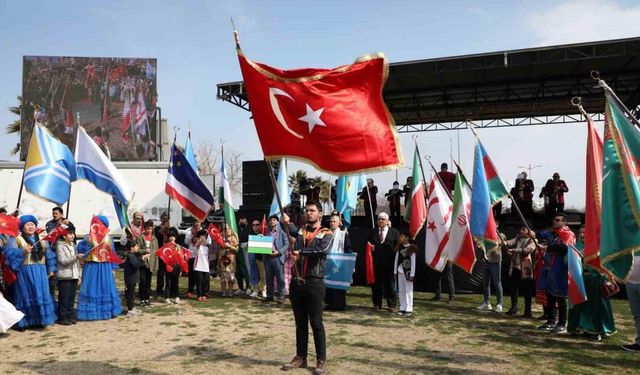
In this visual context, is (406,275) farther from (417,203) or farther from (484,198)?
(417,203)

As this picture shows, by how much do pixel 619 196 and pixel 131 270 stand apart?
327 inches

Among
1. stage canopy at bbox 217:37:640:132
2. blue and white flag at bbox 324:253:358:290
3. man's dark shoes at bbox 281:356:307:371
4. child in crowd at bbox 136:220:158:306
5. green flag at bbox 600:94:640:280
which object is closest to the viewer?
green flag at bbox 600:94:640:280

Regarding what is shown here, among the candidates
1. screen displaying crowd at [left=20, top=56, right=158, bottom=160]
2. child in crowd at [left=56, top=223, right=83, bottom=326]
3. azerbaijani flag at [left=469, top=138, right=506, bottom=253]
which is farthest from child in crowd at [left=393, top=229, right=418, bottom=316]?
screen displaying crowd at [left=20, top=56, right=158, bottom=160]

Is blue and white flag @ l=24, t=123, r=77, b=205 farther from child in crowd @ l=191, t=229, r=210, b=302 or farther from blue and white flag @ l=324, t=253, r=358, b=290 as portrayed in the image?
blue and white flag @ l=324, t=253, r=358, b=290

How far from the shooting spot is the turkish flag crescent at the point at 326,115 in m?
5.43

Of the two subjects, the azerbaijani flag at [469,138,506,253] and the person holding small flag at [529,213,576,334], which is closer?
the person holding small flag at [529,213,576,334]

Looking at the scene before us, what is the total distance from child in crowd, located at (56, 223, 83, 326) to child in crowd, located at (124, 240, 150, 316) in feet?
3.56

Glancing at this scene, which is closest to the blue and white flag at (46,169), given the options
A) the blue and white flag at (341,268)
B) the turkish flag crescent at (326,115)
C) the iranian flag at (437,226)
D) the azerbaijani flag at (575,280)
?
the blue and white flag at (341,268)

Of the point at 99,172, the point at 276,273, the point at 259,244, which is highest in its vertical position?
the point at 99,172

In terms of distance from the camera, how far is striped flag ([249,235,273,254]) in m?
11.5

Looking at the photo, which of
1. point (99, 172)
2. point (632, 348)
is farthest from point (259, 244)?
point (632, 348)

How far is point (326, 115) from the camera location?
552 centimetres

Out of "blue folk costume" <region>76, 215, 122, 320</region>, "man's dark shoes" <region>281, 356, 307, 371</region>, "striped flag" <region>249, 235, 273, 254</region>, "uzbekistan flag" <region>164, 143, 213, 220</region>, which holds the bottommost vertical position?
"man's dark shoes" <region>281, 356, 307, 371</region>

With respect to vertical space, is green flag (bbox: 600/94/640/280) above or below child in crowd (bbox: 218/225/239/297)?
above
